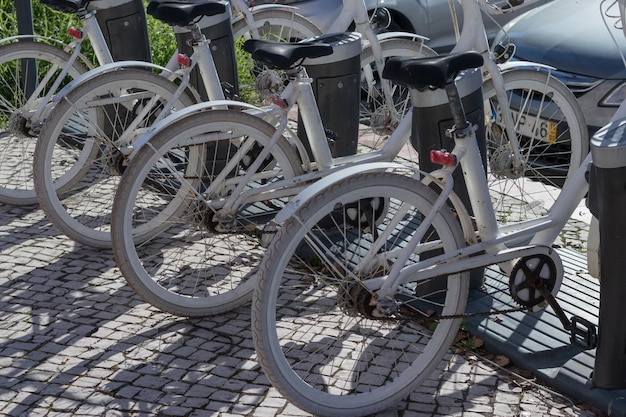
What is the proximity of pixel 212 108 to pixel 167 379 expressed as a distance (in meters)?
1.46

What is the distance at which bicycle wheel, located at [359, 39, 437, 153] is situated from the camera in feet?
20.5

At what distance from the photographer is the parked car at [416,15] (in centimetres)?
904

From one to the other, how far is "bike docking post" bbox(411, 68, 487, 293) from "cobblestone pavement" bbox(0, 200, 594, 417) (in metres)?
0.60

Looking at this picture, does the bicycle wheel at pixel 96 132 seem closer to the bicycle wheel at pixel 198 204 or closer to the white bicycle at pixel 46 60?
the white bicycle at pixel 46 60

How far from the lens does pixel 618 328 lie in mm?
3762

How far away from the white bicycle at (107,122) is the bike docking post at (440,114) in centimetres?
85

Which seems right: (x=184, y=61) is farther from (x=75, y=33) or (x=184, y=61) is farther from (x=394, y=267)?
(x=394, y=267)

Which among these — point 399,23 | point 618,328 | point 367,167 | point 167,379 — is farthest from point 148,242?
point 399,23

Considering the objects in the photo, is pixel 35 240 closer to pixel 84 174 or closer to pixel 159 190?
pixel 84 174

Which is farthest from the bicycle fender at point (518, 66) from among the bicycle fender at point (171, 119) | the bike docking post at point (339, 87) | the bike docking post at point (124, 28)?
the bike docking post at point (124, 28)

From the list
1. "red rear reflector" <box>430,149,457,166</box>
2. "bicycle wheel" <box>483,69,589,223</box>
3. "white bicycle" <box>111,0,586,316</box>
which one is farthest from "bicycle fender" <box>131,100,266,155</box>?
"bicycle wheel" <box>483,69,589,223</box>

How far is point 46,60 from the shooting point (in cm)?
650

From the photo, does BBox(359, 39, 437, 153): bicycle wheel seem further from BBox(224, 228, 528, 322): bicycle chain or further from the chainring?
the chainring

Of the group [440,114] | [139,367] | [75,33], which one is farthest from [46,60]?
[440,114]
